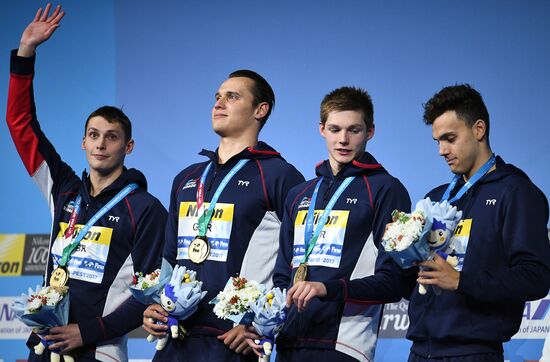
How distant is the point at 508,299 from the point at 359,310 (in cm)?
54

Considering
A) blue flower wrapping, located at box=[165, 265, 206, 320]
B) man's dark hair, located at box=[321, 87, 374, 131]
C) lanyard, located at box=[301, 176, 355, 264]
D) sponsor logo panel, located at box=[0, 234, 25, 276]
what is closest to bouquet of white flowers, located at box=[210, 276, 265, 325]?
blue flower wrapping, located at box=[165, 265, 206, 320]

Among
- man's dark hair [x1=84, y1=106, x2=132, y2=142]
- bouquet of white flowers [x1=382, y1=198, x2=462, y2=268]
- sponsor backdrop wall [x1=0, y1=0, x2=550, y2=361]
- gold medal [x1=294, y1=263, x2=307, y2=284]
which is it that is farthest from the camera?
sponsor backdrop wall [x1=0, y1=0, x2=550, y2=361]

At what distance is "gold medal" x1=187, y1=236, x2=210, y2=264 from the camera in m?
3.49

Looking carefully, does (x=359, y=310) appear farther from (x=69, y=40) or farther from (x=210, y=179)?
(x=69, y=40)

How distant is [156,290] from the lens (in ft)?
11.1

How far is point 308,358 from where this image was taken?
3219 millimetres

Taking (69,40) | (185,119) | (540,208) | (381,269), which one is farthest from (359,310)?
(69,40)

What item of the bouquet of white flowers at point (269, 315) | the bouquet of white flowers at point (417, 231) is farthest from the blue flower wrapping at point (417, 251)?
the bouquet of white flowers at point (269, 315)

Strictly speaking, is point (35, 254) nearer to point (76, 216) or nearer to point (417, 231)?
point (76, 216)

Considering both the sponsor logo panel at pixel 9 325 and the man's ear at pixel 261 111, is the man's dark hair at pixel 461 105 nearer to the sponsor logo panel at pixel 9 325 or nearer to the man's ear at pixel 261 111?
the man's ear at pixel 261 111

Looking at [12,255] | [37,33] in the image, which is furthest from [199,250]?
[12,255]

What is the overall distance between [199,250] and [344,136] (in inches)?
28.3

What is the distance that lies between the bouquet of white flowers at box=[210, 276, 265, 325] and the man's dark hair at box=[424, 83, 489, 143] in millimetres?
939

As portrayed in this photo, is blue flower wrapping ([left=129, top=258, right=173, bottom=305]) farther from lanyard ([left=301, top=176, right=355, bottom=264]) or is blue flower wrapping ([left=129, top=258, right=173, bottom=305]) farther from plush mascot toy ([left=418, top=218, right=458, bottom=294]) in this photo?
plush mascot toy ([left=418, top=218, right=458, bottom=294])
